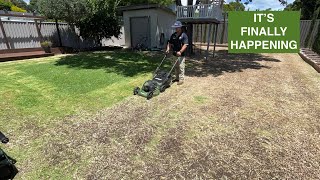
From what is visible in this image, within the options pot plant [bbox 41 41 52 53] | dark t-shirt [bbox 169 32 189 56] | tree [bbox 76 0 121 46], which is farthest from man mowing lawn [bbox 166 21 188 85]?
pot plant [bbox 41 41 52 53]

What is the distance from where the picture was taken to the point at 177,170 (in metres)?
3.75

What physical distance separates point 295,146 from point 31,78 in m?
8.97

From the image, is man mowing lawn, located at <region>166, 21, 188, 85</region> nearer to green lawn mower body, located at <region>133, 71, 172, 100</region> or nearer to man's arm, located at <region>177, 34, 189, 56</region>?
man's arm, located at <region>177, 34, 189, 56</region>

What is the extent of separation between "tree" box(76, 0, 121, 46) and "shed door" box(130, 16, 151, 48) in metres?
1.28

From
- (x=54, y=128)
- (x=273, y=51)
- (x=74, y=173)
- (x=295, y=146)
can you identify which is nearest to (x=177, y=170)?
(x=74, y=173)

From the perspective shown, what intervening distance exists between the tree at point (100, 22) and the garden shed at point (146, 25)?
1.07m

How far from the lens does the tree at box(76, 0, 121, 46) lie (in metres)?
16.1

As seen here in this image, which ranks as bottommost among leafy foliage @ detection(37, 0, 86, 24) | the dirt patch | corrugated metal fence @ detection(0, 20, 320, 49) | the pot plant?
the dirt patch

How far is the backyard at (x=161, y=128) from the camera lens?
3.79 m

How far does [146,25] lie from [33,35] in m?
7.93

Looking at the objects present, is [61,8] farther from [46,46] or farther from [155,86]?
[155,86]

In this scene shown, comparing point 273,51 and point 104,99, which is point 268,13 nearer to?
point 273,51

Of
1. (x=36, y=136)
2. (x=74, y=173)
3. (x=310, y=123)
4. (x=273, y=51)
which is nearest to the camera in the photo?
(x=74, y=173)

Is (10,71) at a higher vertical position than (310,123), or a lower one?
higher
